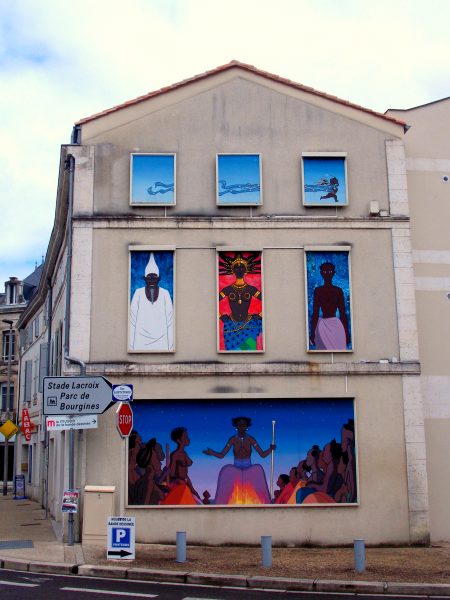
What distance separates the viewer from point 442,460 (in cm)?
1683

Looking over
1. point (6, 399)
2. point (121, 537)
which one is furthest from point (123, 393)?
point (6, 399)

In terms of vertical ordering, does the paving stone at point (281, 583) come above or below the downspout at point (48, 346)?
below

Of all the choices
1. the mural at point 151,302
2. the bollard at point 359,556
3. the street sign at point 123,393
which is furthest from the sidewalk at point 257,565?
the mural at point 151,302

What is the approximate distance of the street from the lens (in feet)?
33.4

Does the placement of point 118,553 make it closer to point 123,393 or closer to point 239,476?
point 123,393

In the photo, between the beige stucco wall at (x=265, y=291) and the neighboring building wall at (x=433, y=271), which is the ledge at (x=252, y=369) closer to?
the beige stucco wall at (x=265, y=291)

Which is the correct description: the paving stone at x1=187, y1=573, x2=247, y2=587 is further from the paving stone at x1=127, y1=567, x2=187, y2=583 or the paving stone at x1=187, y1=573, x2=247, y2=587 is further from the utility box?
the utility box

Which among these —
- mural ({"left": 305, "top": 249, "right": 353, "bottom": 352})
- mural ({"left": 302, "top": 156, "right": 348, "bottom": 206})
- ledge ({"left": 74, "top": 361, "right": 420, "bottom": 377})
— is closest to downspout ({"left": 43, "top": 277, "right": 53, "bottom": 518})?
ledge ({"left": 74, "top": 361, "right": 420, "bottom": 377})

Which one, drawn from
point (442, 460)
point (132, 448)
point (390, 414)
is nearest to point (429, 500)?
point (442, 460)

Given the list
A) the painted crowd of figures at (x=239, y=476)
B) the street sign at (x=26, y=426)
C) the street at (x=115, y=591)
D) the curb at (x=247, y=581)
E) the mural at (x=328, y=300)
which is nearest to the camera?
the street at (x=115, y=591)

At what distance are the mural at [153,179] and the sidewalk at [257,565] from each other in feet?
24.3

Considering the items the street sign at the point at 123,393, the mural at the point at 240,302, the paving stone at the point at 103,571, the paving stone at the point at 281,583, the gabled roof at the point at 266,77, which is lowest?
the paving stone at the point at 281,583

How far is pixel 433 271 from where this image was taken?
17.7 metres

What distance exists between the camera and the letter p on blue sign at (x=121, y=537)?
41.1ft
